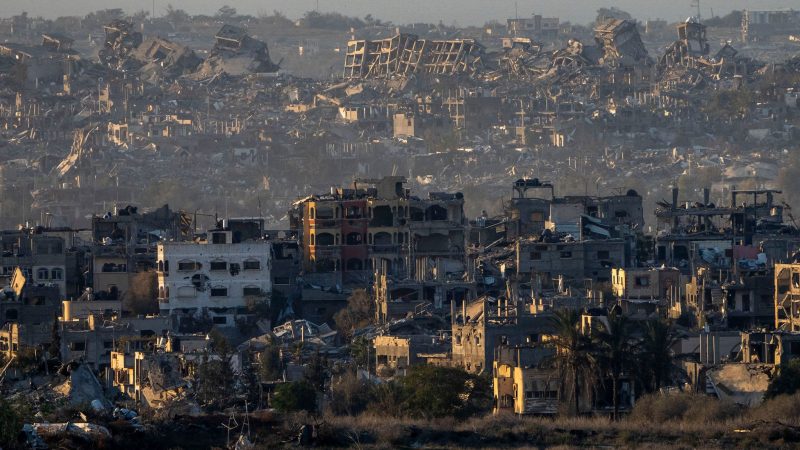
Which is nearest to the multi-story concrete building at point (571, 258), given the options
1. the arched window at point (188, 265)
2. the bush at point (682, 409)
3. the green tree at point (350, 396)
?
the arched window at point (188, 265)

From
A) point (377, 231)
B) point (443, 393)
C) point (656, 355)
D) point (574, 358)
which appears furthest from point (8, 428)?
point (377, 231)

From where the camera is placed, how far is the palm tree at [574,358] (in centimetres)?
4084

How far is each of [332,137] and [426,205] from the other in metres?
62.4

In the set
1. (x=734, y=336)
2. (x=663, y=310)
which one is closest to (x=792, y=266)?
(x=663, y=310)

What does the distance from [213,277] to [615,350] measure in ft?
66.5

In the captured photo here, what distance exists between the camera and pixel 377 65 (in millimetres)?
155500

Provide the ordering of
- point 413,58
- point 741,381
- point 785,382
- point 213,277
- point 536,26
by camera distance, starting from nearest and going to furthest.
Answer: point 785,382, point 741,381, point 213,277, point 413,58, point 536,26

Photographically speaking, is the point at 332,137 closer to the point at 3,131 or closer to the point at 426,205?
the point at 3,131

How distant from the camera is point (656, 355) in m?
42.2

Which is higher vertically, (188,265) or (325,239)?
(188,265)

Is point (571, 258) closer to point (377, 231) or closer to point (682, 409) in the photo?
point (377, 231)

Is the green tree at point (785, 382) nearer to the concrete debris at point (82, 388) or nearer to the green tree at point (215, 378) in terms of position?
the green tree at point (215, 378)

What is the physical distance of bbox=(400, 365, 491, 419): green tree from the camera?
1628 inches

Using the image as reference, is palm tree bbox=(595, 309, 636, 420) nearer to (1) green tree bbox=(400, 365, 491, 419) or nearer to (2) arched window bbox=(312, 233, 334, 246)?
(1) green tree bbox=(400, 365, 491, 419)
